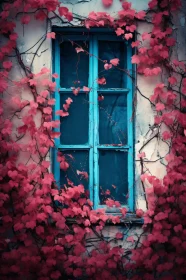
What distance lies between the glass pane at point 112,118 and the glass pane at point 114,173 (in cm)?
15

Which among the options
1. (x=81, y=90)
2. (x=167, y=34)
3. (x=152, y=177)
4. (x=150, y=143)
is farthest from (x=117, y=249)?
(x=167, y=34)

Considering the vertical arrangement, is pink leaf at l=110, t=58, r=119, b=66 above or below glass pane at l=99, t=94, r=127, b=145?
above

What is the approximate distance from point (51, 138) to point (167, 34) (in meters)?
1.52

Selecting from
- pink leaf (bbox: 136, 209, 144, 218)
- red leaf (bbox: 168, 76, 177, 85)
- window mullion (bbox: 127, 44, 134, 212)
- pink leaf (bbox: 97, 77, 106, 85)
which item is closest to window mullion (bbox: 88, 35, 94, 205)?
pink leaf (bbox: 97, 77, 106, 85)

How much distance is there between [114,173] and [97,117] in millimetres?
591

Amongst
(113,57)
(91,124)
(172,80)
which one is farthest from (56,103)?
(172,80)

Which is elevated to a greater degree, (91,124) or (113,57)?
(113,57)

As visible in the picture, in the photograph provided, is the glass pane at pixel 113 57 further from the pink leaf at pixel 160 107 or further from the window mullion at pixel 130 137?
the pink leaf at pixel 160 107

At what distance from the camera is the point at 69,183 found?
415 centimetres

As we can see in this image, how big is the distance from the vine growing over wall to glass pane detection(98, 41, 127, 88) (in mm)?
185

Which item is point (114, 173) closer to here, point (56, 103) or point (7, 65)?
point (56, 103)

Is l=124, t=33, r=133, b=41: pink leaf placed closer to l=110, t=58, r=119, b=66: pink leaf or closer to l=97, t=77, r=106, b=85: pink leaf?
l=110, t=58, r=119, b=66: pink leaf

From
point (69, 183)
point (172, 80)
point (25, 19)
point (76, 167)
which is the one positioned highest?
point (25, 19)

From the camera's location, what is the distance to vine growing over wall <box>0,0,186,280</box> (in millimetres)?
4039
